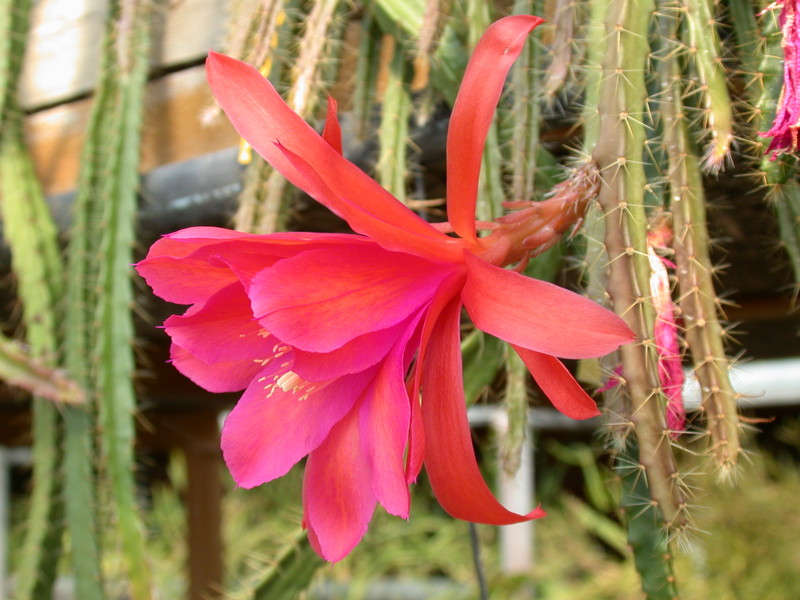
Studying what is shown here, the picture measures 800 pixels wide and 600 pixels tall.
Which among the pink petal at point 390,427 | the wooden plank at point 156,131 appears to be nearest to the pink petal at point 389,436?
the pink petal at point 390,427

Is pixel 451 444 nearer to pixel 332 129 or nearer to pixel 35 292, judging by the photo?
pixel 332 129

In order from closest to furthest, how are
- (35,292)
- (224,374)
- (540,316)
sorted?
(540,316), (224,374), (35,292)

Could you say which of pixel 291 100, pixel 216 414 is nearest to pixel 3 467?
pixel 216 414

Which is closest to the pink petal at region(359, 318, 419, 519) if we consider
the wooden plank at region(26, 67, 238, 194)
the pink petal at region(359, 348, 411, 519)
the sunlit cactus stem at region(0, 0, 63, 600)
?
the pink petal at region(359, 348, 411, 519)

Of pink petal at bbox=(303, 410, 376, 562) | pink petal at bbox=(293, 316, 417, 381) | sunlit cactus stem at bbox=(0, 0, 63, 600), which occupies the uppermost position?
pink petal at bbox=(293, 316, 417, 381)

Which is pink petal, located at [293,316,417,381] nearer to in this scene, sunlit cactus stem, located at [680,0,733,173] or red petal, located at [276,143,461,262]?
red petal, located at [276,143,461,262]

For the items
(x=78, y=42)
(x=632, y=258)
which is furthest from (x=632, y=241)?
(x=78, y=42)

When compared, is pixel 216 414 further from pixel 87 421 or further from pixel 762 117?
pixel 762 117

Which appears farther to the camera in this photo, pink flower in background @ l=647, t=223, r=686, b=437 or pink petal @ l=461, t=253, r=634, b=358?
pink flower in background @ l=647, t=223, r=686, b=437
